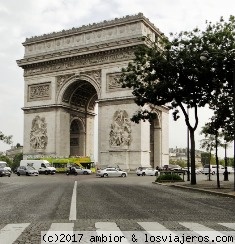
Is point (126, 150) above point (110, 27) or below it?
below

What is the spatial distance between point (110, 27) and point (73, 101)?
12.8 meters

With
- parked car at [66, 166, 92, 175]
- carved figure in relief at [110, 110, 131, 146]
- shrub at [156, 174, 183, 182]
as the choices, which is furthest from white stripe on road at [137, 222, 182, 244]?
parked car at [66, 166, 92, 175]

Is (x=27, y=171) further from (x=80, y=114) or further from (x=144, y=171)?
(x=144, y=171)

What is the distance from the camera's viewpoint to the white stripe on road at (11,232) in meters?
7.86

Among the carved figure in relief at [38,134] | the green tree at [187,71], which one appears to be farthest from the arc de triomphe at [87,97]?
A: the green tree at [187,71]

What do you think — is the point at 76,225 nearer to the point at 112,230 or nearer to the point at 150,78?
the point at 112,230

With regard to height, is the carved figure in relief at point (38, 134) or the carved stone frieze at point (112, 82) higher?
the carved stone frieze at point (112, 82)

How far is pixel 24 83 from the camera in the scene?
224 feet

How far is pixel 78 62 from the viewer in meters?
63.3

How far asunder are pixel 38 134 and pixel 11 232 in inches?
2241

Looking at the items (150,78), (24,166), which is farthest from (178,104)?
(24,166)

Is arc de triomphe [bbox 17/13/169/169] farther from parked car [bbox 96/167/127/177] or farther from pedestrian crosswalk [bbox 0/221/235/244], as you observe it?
pedestrian crosswalk [bbox 0/221/235/244]

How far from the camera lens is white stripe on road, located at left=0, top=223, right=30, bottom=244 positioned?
7855mm

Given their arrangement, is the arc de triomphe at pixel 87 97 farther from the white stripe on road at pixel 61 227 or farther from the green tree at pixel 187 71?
the white stripe on road at pixel 61 227
